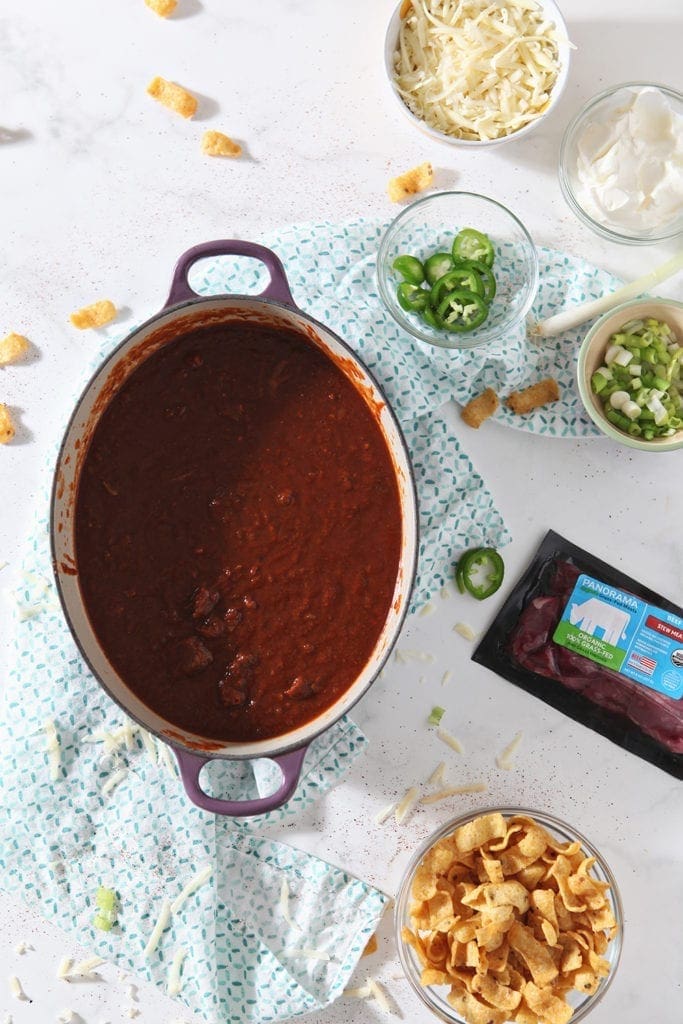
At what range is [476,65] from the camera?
2381mm

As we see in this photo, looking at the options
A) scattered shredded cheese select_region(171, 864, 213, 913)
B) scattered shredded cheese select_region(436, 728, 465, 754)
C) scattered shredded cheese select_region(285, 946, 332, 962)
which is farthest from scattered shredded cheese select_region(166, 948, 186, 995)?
scattered shredded cheese select_region(436, 728, 465, 754)

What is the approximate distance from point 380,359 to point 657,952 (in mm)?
1796

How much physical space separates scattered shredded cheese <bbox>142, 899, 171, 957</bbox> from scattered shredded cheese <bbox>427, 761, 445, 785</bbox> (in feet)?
2.48

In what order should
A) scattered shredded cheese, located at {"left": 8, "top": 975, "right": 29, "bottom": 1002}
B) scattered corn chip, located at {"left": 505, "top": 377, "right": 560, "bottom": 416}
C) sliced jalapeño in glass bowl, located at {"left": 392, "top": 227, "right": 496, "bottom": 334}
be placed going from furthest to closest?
1. scattered shredded cheese, located at {"left": 8, "top": 975, "right": 29, "bottom": 1002}
2. scattered corn chip, located at {"left": 505, "top": 377, "right": 560, "bottom": 416}
3. sliced jalapeño in glass bowl, located at {"left": 392, "top": 227, "right": 496, "bottom": 334}

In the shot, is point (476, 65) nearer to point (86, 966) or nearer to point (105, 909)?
point (105, 909)

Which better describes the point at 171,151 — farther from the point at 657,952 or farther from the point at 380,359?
the point at 657,952

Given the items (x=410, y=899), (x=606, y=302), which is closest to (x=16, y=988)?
(x=410, y=899)

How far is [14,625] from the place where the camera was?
2516 millimetres

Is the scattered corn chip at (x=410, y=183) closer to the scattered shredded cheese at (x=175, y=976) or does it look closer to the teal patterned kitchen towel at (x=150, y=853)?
the teal patterned kitchen towel at (x=150, y=853)

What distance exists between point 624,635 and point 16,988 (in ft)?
6.22

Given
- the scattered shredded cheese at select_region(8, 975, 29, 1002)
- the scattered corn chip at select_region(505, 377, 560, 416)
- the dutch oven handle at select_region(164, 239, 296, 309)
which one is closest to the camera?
the dutch oven handle at select_region(164, 239, 296, 309)

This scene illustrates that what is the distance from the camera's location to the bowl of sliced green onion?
7.88 feet

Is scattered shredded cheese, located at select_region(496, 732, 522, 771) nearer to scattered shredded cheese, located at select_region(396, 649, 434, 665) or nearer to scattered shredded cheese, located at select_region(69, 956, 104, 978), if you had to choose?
scattered shredded cheese, located at select_region(396, 649, 434, 665)

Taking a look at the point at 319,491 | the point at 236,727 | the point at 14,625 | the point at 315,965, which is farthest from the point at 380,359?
the point at 315,965
